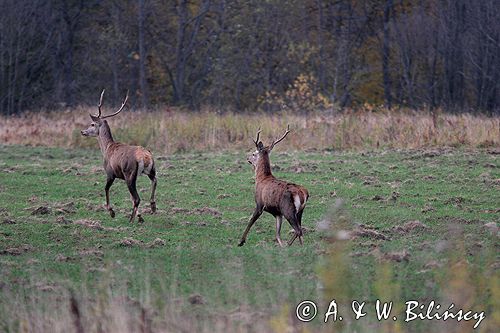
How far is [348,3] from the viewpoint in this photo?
4106 cm

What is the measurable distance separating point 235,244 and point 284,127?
11443mm

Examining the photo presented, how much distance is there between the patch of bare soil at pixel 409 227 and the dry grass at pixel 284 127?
28.1 ft

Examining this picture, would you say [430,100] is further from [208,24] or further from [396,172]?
[396,172]

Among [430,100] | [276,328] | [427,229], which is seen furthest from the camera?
[430,100]

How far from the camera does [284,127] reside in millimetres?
22281

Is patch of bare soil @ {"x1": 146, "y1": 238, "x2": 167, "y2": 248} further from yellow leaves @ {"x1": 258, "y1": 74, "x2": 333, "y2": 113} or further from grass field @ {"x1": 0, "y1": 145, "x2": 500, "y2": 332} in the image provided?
yellow leaves @ {"x1": 258, "y1": 74, "x2": 333, "y2": 113}

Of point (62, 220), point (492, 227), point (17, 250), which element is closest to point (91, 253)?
point (17, 250)

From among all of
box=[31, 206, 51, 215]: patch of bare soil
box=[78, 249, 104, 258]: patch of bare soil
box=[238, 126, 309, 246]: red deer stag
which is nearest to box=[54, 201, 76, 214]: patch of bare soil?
box=[31, 206, 51, 215]: patch of bare soil

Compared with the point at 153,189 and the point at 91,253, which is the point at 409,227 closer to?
the point at 153,189

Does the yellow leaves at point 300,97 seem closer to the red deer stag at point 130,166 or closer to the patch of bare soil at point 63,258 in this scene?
the red deer stag at point 130,166

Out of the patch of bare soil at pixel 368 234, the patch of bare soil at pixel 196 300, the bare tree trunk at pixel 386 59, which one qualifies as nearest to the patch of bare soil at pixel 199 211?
the patch of bare soil at pixel 368 234

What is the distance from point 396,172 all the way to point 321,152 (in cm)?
360

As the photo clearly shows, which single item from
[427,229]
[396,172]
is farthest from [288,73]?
[427,229]
